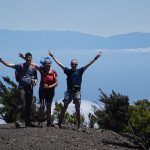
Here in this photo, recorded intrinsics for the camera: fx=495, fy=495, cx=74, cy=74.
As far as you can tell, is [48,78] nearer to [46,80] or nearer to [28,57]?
[46,80]

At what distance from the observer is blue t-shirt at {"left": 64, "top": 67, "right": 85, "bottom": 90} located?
13078mm

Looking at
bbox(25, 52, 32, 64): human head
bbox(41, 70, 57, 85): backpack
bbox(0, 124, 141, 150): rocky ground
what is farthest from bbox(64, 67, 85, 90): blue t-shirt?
bbox(0, 124, 141, 150): rocky ground

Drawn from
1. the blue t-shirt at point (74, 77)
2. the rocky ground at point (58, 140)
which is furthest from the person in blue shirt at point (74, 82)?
the rocky ground at point (58, 140)

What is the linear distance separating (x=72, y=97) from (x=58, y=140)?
1.76 m

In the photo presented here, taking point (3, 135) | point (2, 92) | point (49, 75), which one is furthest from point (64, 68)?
point (2, 92)

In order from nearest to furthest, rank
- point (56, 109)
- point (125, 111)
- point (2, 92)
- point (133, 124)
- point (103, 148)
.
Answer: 1. point (103, 148)
2. point (133, 124)
3. point (125, 111)
4. point (56, 109)
5. point (2, 92)

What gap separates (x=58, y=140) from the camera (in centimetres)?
1189

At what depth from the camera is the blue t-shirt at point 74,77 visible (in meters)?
13.1

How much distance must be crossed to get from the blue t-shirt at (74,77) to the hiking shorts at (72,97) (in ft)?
0.52

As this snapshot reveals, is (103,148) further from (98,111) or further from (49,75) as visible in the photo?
(98,111)

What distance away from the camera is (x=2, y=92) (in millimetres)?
18250

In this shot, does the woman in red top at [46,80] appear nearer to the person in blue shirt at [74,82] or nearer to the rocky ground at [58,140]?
the person in blue shirt at [74,82]

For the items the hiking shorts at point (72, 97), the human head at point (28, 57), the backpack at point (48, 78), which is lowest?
the hiking shorts at point (72, 97)

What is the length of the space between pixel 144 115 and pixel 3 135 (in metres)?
3.55
